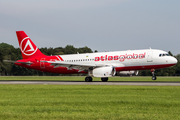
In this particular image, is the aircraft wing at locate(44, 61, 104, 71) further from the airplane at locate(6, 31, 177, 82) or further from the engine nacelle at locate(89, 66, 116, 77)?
the engine nacelle at locate(89, 66, 116, 77)

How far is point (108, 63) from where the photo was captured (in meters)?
38.3

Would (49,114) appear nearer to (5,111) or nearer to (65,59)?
(5,111)

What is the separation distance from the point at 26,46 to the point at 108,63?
14.8 m

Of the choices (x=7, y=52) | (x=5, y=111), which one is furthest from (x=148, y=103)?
(x=7, y=52)

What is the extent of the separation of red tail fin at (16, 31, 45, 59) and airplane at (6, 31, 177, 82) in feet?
3.26

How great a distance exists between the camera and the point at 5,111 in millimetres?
11648

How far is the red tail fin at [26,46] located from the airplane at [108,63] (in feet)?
3.26

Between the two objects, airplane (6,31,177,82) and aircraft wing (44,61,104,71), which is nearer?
airplane (6,31,177,82)

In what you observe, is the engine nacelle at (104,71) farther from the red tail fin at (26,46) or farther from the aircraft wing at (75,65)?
the red tail fin at (26,46)

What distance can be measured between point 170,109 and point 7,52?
10478 centimetres

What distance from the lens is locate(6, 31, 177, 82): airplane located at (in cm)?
3675

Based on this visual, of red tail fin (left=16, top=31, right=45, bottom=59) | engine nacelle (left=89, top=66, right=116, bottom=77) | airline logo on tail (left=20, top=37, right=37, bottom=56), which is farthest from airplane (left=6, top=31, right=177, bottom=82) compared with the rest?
airline logo on tail (left=20, top=37, right=37, bottom=56)

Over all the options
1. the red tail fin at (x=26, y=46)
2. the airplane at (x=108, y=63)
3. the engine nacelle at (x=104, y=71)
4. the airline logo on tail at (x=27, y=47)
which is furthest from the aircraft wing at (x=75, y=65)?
the airline logo on tail at (x=27, y=47)

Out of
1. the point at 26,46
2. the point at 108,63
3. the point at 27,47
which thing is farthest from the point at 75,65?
the point at 26,46
